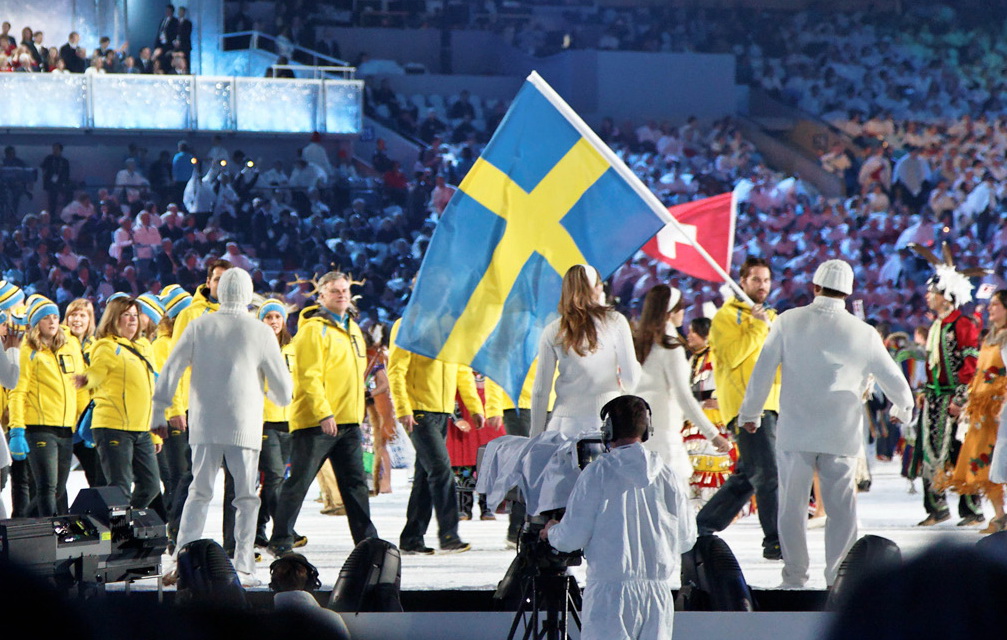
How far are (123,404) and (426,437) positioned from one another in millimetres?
1730

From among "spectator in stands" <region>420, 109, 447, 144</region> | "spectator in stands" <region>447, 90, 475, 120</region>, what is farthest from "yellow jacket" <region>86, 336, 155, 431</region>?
"spectator in stands" <region>447, 90, 475, 120</region>

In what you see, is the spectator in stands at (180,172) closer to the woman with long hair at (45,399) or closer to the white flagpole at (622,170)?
the woman with long hair at (45,399)

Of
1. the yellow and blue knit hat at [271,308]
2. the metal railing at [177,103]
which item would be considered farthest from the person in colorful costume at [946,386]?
the metal railing at [177,103]

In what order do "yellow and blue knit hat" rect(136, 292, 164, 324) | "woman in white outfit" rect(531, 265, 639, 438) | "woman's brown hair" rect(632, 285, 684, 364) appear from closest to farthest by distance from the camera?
1. "woman in white outfit" rect(531, 265, 639, 438)
2. "woman's brown hair" rect(632, 285, 684, 364)
3. "yellow and blue knit hat" rect(136, 292, 164, 324)

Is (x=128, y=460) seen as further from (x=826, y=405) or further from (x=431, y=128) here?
(x=431, y=128)

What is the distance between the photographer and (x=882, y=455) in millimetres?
15938

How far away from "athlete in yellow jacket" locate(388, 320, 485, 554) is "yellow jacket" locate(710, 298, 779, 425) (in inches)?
62.4

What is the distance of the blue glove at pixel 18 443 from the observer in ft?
26.5

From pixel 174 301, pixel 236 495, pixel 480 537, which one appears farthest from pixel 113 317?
pixel 480 537

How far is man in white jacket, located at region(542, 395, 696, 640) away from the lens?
14.0 ft

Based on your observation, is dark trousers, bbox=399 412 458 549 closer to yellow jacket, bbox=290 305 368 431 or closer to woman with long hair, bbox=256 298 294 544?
yellow jacket, bbox=290 305 368 431

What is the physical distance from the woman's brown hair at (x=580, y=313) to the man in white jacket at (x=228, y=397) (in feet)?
4.86

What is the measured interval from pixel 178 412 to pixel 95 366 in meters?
0.53

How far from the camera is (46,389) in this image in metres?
8.20
